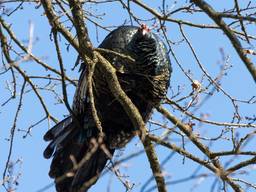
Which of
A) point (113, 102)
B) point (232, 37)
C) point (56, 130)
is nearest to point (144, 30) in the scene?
point (113, 102)

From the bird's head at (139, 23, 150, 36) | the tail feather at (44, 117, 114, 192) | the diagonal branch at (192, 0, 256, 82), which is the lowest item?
the diagonal branch at (192, 0, 256, 82)

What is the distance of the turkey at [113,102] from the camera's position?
5455 millimetres

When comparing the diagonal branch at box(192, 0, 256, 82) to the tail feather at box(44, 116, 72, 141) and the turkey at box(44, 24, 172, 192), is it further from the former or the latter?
the tail feather at box(44, 116, 72, 141)

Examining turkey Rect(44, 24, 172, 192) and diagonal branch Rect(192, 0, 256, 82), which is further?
turkey Rect(44, 24, 172, 192)

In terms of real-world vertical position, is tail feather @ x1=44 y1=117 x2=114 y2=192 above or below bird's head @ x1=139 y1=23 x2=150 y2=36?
below

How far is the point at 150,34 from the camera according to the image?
5.64m

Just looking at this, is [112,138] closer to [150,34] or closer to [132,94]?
[132,94]

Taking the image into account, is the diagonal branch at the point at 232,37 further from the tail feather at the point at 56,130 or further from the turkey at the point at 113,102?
the tail feather at the point at 56,130

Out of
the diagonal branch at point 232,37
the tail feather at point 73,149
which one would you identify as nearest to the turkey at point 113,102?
the tail feather at point 73,149

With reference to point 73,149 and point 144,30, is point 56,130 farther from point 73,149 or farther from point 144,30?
point 144,30

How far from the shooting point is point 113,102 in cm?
550

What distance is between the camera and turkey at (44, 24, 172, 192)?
5.45m

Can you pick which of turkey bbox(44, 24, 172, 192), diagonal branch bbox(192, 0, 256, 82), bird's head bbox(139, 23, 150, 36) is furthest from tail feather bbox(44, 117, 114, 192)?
diagonal branch bbox(192, 0, 256, 82)

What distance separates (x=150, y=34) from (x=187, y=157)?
1.72m
